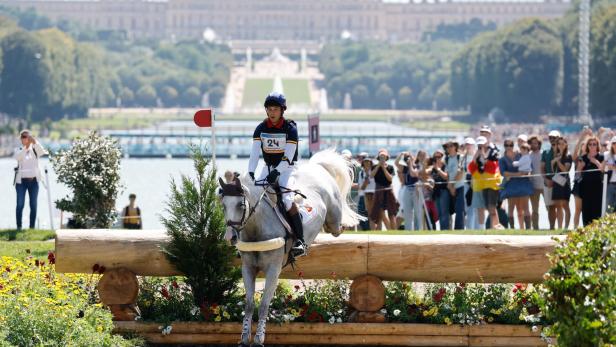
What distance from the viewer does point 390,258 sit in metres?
11.7

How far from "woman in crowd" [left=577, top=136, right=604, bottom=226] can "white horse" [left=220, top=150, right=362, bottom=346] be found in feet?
18.9

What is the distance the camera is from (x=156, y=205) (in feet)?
119

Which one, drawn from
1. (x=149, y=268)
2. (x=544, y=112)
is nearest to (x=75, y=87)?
(x=544, y=112)

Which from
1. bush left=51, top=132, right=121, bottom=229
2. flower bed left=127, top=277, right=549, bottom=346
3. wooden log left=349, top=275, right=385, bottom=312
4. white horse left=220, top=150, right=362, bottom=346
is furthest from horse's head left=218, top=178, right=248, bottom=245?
bush left=51, top=132, right=121, bottom=229

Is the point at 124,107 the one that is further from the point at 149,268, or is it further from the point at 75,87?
the point at 149,268

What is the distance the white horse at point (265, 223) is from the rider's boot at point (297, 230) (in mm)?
63

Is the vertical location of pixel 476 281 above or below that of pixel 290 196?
below

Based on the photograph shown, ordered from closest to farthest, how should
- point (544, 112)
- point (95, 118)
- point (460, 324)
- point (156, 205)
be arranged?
point (460, 324), point (156, 205), point (544, 112), point (95, 118)

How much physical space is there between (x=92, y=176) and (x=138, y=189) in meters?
27.3

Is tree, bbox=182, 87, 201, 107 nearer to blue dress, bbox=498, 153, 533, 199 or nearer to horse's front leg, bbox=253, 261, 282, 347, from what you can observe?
blue dress, bbox=498, 153, 533, 199

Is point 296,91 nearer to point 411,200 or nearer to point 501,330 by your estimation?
point 411,200

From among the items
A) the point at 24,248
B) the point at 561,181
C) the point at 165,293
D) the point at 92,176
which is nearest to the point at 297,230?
the point at 165,293

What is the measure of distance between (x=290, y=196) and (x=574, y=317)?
A: 3046 millimetres

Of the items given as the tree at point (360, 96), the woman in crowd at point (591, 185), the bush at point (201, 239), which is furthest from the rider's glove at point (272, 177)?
the tree at point (360, 96)
